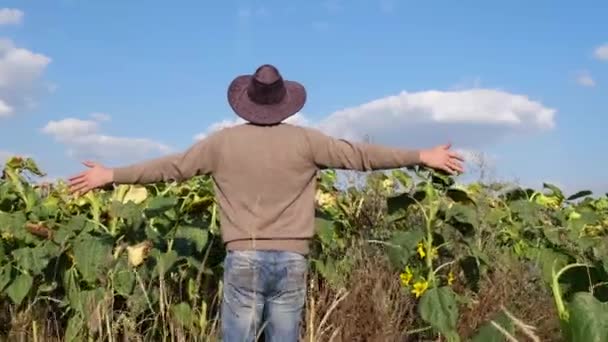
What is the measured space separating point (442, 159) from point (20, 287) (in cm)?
232

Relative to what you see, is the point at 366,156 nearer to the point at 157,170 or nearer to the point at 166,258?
the point at 157,170

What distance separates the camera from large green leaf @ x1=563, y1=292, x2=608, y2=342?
2.11 metres

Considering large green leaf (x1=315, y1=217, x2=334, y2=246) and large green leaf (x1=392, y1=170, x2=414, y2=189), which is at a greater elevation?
large green leaf (x1=392, y1=170, x2=414, y2=189)

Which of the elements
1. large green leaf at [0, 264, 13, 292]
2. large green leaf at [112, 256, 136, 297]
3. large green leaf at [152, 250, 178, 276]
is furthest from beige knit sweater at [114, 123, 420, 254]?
large green leaf at [0, 264, 13, 292]

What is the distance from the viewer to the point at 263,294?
12.9 feet

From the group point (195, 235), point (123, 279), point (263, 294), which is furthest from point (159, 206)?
point (263, 294)

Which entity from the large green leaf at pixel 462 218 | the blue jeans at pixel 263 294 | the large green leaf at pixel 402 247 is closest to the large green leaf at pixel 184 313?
the blue jeans at pixel 263 294

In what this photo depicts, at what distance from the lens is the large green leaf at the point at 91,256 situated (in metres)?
4.70

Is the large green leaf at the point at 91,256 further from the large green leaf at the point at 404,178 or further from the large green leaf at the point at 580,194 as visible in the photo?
the large green leaf at the point at 580,194

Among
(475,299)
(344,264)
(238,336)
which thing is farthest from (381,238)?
(238,336)

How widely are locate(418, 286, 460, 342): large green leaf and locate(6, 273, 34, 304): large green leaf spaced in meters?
2.05

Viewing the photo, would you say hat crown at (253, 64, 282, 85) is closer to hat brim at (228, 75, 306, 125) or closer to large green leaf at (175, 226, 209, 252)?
hat brim at (228, 75, 306, 125)

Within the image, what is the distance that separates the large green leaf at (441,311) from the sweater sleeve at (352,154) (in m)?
0.64

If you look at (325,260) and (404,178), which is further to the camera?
(404,178)
